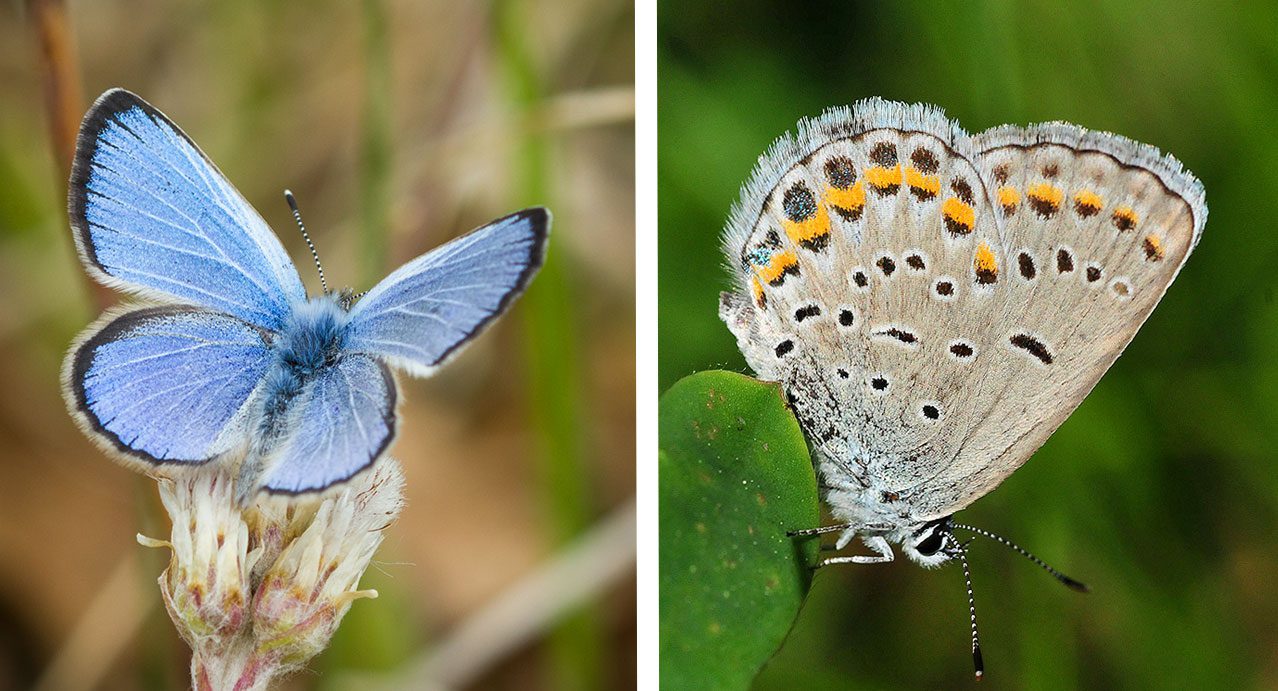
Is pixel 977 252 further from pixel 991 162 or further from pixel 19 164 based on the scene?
pixel 19 164

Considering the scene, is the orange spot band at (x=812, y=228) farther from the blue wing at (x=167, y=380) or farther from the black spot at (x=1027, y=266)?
the blue wing at (x=167, y=380)

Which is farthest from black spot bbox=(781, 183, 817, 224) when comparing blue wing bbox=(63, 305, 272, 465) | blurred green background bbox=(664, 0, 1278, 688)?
blue wing bbox=(63, 305, 272, 465)

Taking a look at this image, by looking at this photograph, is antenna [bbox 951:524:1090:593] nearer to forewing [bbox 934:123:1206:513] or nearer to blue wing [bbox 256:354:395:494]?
forewing [bbox 934:123:1206:513]

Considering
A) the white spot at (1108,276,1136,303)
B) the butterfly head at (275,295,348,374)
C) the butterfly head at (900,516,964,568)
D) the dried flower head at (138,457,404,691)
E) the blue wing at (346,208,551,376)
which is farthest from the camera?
the butterfly head at (900,516,964,568)

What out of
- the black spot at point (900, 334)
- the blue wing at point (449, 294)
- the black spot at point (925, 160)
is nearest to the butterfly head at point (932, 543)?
the black spot at point (900, 334)

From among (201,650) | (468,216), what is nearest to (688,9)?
(468,216)

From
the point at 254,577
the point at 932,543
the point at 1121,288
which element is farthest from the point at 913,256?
the point at 254,577

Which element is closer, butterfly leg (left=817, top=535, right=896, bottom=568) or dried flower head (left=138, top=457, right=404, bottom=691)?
dried flower head (left=138, top=457, right=404, bottom=691)
